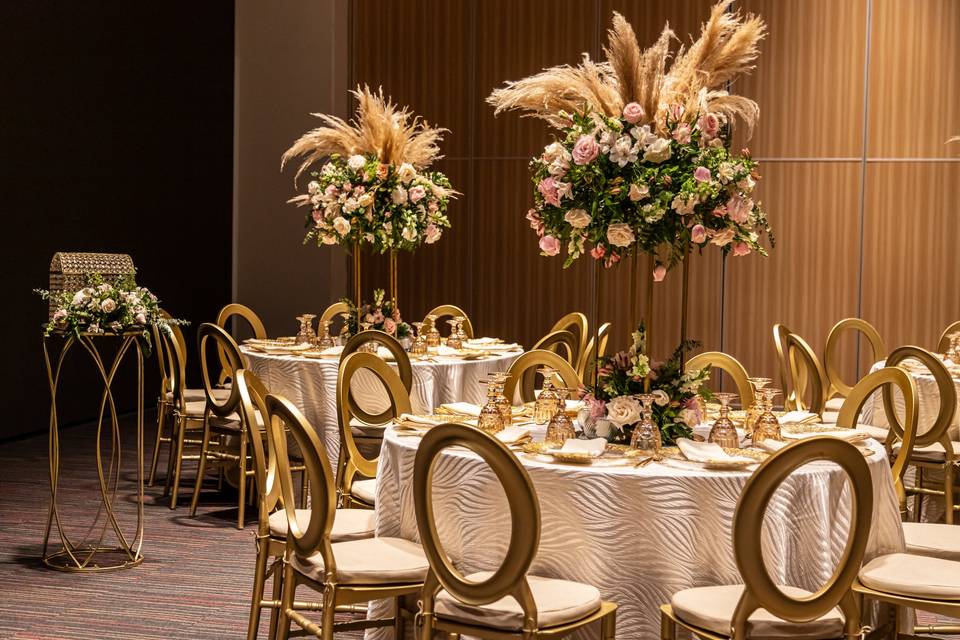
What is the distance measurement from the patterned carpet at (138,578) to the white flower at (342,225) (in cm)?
165

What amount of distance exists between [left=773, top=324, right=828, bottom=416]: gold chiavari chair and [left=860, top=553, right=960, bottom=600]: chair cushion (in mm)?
2780

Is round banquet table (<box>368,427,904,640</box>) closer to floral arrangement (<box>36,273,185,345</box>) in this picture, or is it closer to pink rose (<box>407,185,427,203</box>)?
floral arrangement (<box>36,273,185,345</box>)

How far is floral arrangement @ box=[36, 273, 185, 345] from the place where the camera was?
5027 millimetres

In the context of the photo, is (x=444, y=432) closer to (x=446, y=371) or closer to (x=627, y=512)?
(x=627, y=512)

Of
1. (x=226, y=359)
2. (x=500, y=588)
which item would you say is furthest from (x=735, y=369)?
(x=226, y=359)

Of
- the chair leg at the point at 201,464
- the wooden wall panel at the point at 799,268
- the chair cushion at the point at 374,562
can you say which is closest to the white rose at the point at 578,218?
the chair cushion at the point at 374,562

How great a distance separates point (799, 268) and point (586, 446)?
236 inches

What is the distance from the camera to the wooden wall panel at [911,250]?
8.67 meters

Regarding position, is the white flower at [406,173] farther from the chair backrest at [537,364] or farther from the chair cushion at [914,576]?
the chair cushion at [914,576]

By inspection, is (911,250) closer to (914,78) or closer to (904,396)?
(914,78)

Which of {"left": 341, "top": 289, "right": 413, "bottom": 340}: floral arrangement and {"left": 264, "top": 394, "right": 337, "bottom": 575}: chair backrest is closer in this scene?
{"left": 264, "top": 394, "right": 337, "bottom": 575}: chair backrest

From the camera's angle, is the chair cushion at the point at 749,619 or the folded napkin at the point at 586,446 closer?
the chair cushion at the point at 749,619

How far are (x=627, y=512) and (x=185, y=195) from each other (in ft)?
29.0

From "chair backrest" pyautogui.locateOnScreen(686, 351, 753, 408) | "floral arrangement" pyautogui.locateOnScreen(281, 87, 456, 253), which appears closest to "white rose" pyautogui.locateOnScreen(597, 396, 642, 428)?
"chair backrest" pyautogui.locateOnScreen(686, 351, 753, 408)
